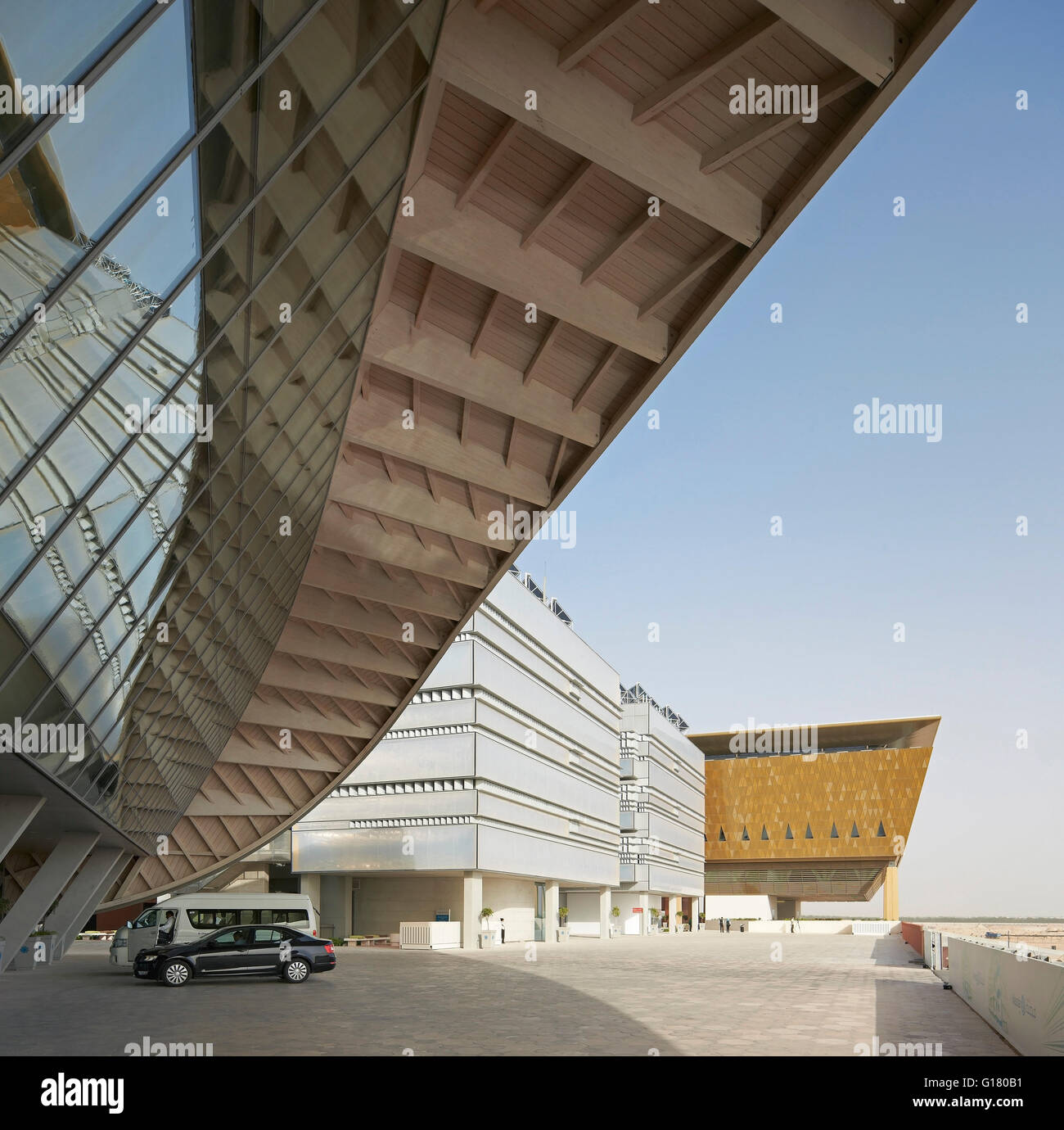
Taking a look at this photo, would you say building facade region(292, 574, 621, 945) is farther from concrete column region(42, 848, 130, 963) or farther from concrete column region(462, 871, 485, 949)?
concrete column region(42, 848, 130, 963)

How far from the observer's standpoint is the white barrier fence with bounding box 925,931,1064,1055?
1208cm

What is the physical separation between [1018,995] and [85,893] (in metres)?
26.1

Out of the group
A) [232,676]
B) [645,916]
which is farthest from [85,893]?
[645,916]

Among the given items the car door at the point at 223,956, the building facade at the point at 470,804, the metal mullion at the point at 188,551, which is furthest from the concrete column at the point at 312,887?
the metal mullion at the point at 188,551

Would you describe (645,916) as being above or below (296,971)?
below

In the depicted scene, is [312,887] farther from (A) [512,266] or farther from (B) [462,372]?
(A) [512,266]

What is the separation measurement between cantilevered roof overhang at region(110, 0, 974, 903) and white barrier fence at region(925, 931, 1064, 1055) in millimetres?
8895

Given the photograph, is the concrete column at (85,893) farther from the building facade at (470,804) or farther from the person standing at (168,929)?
the building facade at (470,804)

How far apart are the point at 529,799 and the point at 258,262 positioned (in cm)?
4757

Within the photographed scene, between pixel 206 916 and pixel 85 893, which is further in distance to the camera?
pixel 85 893

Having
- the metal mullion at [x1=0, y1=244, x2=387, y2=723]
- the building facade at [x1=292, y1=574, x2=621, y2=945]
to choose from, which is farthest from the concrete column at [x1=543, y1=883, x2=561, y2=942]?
the metal mullion at [x1=0, y1=244, x2=387, y2=723]

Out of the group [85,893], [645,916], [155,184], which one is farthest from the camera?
[645,916]

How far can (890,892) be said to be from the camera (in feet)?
339

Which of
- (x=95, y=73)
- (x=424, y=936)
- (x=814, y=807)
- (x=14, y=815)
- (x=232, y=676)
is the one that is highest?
(x=95, y=73)
